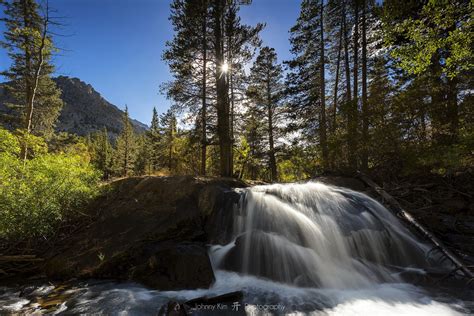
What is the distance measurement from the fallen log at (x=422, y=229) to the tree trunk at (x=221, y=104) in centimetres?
580

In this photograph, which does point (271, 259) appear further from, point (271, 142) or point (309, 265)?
point (271, 142)

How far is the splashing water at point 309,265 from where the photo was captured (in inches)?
159

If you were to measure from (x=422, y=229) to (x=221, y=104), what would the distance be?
8958 mm

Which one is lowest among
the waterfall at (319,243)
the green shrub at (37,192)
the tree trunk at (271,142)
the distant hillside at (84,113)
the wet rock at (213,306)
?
the wet rock at (213,306)

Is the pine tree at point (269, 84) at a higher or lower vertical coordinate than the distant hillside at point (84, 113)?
lower

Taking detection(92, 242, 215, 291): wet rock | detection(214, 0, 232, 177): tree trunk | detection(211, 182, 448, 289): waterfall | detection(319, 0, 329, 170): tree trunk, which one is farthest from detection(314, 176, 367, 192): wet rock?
detection(92, 242, 215, 291): wet rock

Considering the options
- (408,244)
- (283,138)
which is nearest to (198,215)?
(408,244)

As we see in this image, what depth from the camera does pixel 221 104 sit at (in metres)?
11.4

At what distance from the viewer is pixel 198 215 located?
23.3ft

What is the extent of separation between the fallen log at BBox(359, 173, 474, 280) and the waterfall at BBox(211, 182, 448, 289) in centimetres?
29

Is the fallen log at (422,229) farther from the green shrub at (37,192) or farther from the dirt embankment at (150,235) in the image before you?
the green shrub at (37,192)

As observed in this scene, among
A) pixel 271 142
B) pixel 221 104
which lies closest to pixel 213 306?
pixel 221 104

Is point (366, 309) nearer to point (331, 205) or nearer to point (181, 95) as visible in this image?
point (331, 205)

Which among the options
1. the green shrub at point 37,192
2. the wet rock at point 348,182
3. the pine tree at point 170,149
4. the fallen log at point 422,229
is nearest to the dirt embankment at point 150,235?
the green shrub at point 37,192
